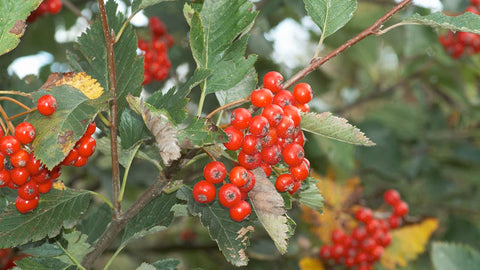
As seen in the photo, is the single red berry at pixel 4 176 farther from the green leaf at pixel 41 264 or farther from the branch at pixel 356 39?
the branch at pixel 356 39

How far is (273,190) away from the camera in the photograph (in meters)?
1.24

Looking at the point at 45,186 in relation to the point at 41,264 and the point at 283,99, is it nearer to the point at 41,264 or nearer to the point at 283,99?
the point at 41,264

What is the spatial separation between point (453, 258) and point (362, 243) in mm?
580

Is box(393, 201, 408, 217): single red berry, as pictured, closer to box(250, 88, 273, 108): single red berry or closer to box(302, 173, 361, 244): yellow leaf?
box(302, 173, 361, 244): yellow leaf

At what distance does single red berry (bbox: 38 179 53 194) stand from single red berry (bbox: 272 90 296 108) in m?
0.70

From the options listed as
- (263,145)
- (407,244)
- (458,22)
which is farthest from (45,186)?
(407,244)

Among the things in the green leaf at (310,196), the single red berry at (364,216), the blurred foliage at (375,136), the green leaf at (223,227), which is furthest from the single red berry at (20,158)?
the single red berry at (364,216)

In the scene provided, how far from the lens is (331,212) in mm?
3174

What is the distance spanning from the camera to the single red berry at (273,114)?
3.92ft

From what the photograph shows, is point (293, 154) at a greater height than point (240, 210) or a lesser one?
greater

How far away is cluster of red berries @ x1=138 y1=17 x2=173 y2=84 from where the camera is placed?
106 inches

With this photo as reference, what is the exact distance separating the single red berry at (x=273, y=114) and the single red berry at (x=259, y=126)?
0.02m

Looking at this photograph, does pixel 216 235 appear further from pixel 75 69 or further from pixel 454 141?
pixel 454 141

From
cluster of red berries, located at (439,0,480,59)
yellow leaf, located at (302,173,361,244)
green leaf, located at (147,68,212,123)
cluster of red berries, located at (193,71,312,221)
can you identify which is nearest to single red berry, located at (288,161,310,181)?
cluster of red berries, located at (193,71,312,221)
